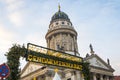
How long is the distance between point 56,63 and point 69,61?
1.71 metres

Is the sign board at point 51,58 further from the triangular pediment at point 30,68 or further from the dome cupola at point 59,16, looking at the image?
the dome cupola at point 59,16

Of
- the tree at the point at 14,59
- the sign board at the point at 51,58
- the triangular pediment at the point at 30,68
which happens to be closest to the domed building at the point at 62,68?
the triangular pediment at the point at 30,68

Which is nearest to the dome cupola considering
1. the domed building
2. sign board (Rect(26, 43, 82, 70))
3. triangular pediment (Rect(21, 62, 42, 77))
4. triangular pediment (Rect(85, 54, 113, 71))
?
the domed building

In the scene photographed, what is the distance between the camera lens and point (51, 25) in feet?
176

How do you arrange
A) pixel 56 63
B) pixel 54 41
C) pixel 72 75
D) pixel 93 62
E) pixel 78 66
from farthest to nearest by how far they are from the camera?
pixel 54 41 → pixel 93 62 → pixel 72 75 → pixel 78 66 → pixel 56 63

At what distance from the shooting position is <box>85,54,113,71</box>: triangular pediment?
39062mm

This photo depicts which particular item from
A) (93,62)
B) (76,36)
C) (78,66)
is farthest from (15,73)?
(76,36)

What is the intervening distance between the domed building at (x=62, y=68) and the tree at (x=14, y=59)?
18402mm

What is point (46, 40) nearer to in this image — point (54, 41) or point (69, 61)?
point (54, 41)

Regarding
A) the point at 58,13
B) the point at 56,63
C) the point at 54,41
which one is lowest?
the point at 56,63

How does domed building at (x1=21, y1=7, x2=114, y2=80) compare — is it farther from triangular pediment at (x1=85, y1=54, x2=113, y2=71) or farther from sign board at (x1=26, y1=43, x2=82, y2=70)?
sign board at (x1=26, y1=43, x2=82, y2=70)

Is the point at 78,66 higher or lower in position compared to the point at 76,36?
lower

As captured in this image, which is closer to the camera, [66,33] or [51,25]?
[66,33]

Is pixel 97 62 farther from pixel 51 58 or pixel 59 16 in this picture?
pixel 51 58
